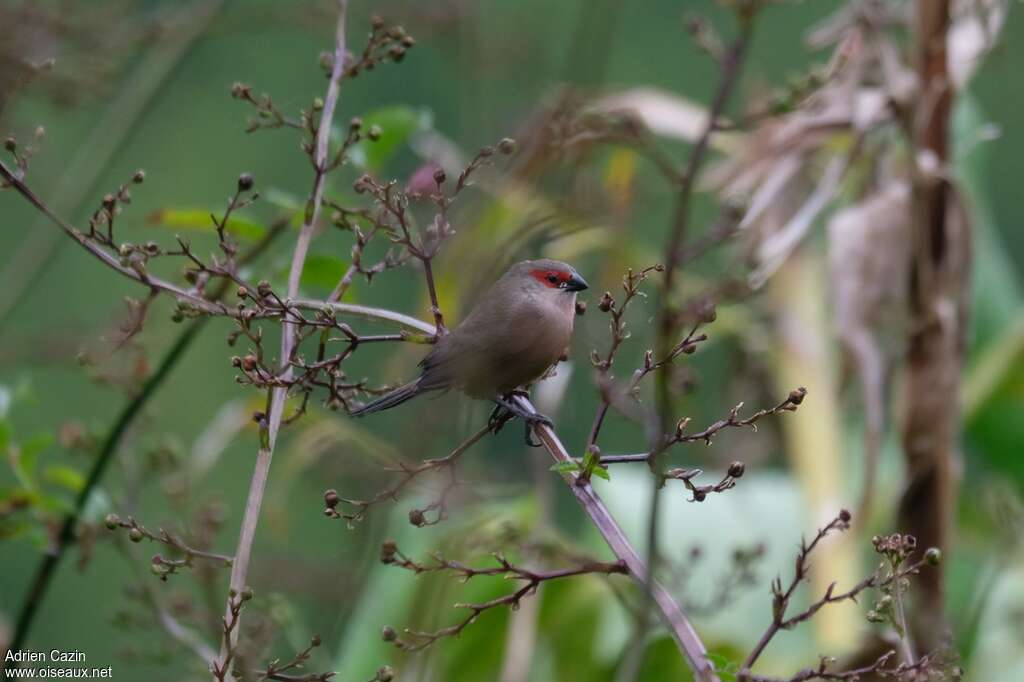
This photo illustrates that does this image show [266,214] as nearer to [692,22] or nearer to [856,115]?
[856,115]

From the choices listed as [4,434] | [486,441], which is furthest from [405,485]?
[486,441]

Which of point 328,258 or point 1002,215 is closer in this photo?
point 328,258

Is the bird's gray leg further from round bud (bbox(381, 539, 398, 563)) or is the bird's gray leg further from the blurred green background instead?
round bud (bbox(381, 539, 398, 563))

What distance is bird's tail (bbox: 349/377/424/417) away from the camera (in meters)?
1.65

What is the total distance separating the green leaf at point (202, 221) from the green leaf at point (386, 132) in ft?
0.57

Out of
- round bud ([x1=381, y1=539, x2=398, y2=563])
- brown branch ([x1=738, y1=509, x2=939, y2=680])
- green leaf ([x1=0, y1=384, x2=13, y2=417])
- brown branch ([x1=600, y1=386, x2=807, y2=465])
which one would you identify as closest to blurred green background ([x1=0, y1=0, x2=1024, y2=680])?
green leaf ([x1=0, y1=384, x2=13, y2=417])

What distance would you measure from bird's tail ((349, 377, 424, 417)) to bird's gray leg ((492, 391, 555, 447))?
129mm

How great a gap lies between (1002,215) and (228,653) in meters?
13.8

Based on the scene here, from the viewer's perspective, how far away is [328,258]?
1680 mm

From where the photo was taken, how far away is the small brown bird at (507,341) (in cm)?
167

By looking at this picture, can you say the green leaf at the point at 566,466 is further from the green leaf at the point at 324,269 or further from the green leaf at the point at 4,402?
the green leaf at the point at 4,402

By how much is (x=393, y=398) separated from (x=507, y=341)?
0.57ft

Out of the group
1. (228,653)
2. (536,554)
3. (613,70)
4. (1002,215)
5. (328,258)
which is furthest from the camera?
(1002,215)

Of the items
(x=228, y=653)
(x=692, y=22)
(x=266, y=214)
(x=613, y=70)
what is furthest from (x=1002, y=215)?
(x=228, y=653)
